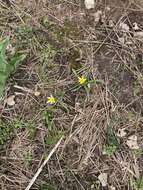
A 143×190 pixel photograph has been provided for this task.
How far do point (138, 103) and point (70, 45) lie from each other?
67 centimetres

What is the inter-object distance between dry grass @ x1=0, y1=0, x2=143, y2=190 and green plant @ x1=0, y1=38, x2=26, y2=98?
9 centimetres

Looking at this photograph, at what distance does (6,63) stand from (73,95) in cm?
55

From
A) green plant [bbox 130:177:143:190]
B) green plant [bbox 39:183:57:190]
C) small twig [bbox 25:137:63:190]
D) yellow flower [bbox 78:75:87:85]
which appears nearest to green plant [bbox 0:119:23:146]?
small twig [bbox 25:137:63:190]

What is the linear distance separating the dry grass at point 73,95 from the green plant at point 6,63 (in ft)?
0.28

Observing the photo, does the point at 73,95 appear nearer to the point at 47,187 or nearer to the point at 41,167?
the point at 41,167

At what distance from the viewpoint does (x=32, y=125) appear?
2.88m

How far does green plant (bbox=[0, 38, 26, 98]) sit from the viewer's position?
2645mm

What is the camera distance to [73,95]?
9.79 feet

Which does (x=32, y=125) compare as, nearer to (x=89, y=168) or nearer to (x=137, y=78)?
(x=89, y=168)

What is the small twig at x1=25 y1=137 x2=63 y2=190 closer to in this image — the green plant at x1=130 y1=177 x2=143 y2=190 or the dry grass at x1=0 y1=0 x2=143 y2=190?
the dry grass at x1=0 y1=0 x2=143 y2=190

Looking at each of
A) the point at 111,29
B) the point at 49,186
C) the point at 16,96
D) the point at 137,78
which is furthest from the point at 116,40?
the point at 49,186

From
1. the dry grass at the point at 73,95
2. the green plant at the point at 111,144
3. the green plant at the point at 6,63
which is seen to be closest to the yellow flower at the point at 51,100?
the dry grass at the point at 73,95

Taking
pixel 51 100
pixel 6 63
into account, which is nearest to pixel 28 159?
pixel 51 100

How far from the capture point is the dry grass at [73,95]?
2.81 m
